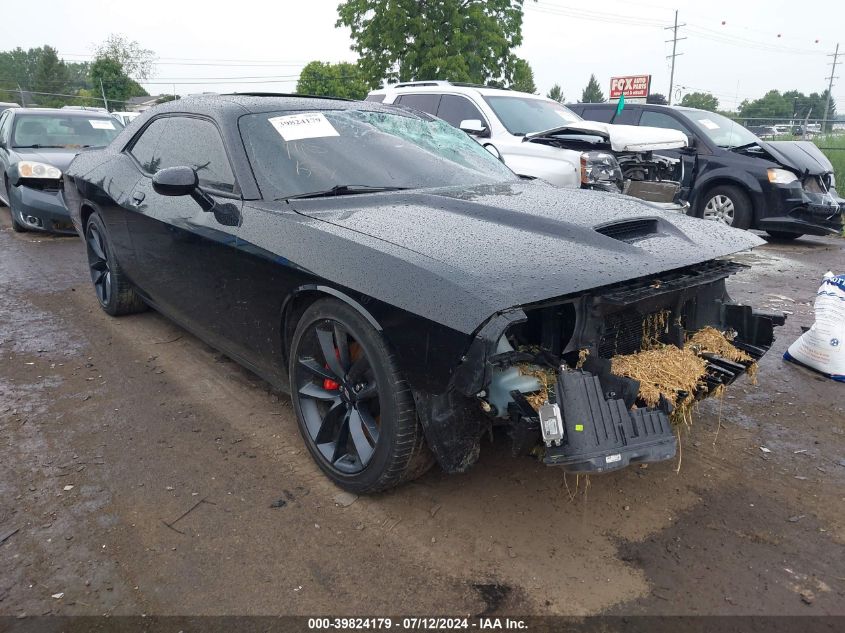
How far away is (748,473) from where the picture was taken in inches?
113

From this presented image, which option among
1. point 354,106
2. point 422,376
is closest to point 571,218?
point 422,376

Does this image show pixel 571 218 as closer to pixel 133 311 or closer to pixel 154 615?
pixel 154 615

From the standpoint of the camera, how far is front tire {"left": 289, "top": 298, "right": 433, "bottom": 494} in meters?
2.32

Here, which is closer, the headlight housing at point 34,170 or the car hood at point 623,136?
the car hood at point 623,136

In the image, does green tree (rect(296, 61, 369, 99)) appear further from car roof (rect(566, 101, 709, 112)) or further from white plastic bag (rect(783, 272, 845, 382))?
white plastic bag (rect(783, 272, 845, 382))

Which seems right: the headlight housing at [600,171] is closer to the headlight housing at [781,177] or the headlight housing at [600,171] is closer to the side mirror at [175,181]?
the headlight housing at [781,177]

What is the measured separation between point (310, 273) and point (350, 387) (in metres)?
0.49

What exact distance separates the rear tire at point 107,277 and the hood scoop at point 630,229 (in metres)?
3.55

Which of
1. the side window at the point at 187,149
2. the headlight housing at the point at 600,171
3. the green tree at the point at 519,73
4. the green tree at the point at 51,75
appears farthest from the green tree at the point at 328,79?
the side window at the point at 187,149

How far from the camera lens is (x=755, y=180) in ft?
26.3

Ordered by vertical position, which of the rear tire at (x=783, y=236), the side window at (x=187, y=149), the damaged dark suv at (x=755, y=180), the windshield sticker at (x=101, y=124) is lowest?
the rear tire at (x=783, y=236)

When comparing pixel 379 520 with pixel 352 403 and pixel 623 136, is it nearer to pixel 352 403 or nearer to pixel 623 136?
pixel 352 403

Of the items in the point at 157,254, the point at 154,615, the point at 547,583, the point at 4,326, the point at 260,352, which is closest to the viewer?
the point at 154,615

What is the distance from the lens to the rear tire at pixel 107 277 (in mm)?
4664
